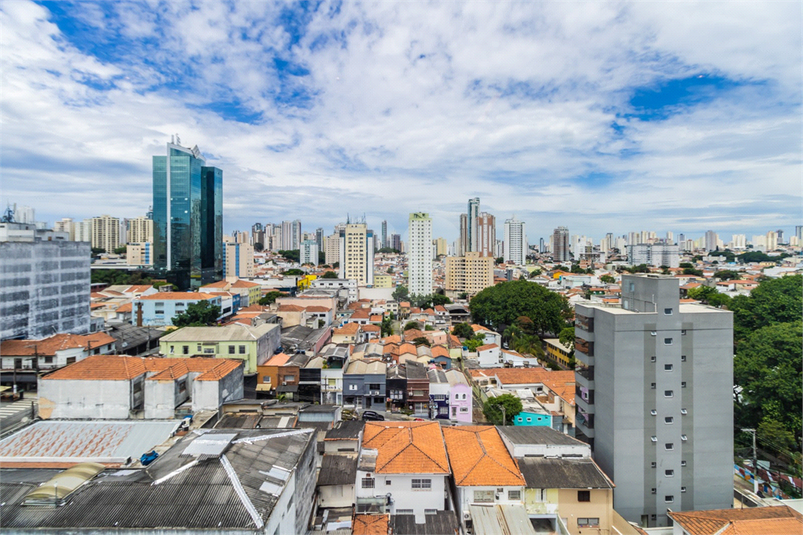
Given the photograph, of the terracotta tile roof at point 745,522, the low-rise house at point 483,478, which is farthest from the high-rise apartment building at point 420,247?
the terracotta tile roof at point 745,522

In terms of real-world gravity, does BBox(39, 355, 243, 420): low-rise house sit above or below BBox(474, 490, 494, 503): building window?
above

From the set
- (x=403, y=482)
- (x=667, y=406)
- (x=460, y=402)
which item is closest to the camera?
(x=403, y=482)

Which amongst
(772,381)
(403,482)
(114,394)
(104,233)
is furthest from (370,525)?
(104,233)

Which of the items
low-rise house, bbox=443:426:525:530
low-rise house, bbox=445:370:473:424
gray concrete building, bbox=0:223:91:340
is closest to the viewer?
low-rise house, bbox=443:426:525:530

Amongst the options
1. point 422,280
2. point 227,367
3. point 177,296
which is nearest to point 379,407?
point 227,367

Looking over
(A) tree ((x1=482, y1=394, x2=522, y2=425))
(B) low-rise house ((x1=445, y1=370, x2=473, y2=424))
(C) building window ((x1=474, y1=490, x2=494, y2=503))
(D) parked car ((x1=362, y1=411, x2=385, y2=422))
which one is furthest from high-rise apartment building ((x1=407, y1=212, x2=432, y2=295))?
(C) building window ((x1=474, y1=490, x2=494, y2=503))

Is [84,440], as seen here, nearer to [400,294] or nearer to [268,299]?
[268,299]

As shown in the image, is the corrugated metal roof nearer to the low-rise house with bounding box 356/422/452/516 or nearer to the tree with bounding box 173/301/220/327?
the low-rise house with bounding box 356/422/452/516
